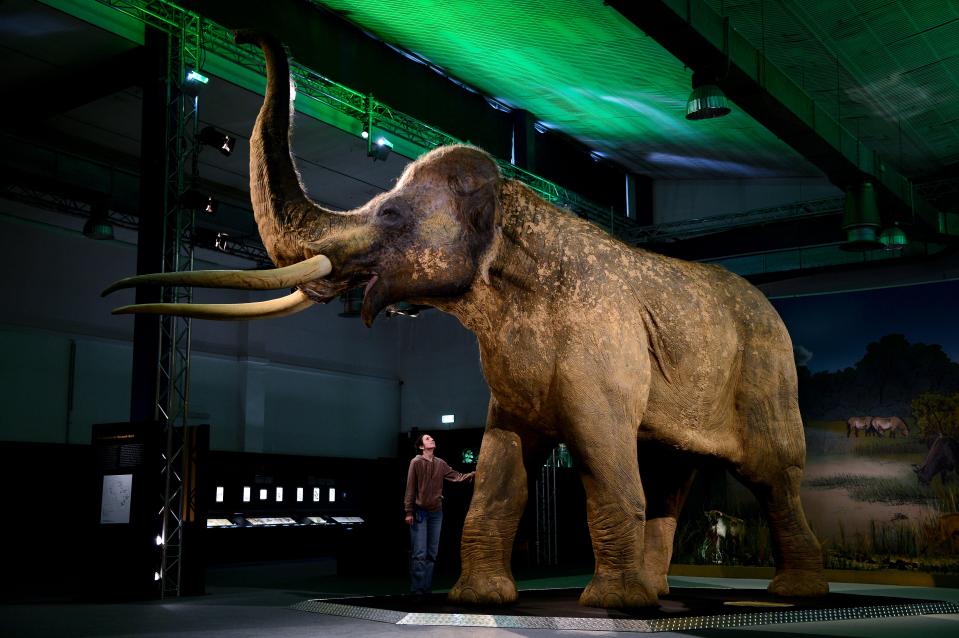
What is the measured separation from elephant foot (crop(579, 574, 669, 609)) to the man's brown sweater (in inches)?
158

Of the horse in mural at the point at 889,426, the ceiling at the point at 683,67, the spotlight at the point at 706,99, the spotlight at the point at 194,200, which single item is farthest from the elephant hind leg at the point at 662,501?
the horse in mural at the point at 889,426

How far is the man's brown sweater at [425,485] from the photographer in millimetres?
8781

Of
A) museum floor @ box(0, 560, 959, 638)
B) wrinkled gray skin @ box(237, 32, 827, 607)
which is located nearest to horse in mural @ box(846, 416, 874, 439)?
museum floor @ box(0, 560, 959, 638)

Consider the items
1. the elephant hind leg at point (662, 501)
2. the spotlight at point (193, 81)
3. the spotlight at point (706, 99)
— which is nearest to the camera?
the elephant hind leg at point (662, 501)

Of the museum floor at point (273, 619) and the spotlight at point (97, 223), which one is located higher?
the spotlight at point (97, 223)

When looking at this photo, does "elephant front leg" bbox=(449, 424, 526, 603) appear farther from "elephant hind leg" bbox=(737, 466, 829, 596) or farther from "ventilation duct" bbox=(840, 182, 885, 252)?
"ventilation duct" bbox=(840, 182, 885, 252)

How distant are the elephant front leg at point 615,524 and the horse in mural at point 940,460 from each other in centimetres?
900

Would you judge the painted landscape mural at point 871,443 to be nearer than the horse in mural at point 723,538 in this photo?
Yes

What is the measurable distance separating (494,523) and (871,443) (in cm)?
941

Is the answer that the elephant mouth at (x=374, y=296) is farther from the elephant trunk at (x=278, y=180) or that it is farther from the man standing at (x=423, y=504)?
the man standing at (x=423, y=504)

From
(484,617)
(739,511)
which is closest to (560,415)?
(484,617)

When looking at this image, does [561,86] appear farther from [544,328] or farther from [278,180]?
[278,180]

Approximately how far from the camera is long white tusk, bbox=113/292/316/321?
4.27 meters

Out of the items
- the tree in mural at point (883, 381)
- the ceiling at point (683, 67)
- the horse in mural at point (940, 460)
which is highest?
the ceiling at point (683, 67)
